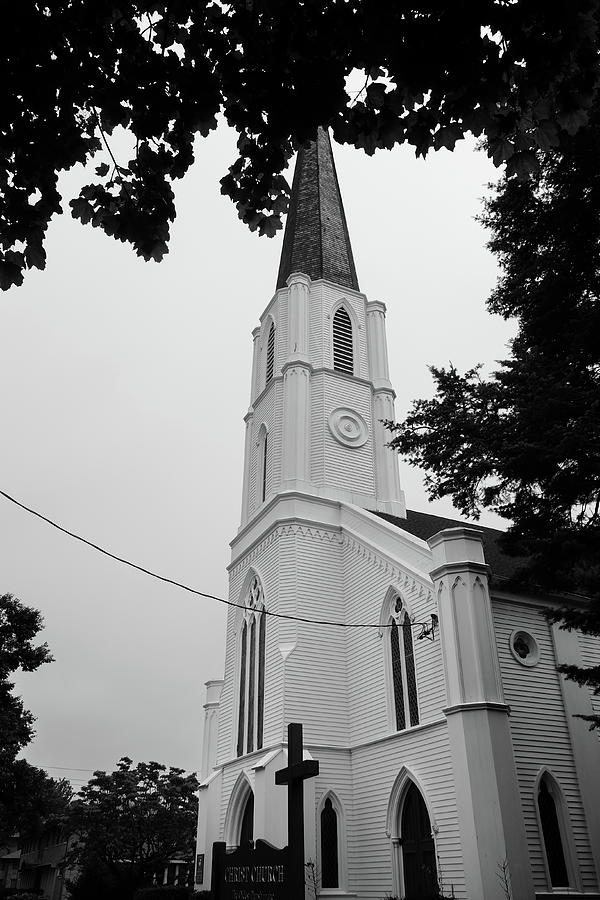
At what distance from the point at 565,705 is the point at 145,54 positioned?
16897 millimetres

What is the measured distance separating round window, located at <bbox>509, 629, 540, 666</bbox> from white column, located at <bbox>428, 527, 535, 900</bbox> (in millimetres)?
2570

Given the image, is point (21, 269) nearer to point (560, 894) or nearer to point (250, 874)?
point (250, 874)

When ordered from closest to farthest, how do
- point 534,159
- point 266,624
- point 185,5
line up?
point 185,5 → point 534,159 → point 266,624

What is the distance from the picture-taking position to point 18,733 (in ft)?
73.3

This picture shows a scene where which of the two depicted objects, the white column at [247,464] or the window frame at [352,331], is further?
the window frame at [352,331]

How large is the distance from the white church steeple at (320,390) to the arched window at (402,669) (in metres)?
5.97

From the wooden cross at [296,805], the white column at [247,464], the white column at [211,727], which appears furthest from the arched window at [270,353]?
the wooden cross at [296,805]

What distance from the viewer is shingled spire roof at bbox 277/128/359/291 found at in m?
31.0

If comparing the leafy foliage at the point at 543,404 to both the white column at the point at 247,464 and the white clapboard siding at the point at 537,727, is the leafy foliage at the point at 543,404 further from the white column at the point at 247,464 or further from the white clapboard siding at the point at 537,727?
the white column at the point at 247,464

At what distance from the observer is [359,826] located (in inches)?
697

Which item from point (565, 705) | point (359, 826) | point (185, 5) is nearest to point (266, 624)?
point (359, 826)

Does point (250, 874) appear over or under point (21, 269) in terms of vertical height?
under

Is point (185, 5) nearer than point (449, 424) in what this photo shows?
Yes

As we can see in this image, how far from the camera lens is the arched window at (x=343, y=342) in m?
27.9
